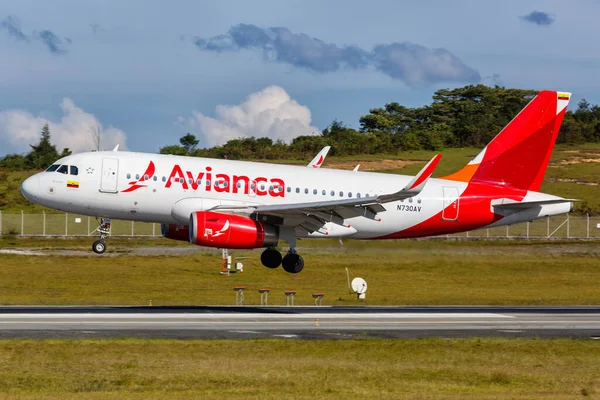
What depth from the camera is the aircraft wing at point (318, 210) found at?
133ft

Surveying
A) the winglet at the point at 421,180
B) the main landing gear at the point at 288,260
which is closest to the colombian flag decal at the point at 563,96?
the winglet at the point at 421,180

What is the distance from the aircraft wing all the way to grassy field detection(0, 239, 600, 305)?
14.2 ft

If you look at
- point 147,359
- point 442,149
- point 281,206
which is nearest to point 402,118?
point 442,149

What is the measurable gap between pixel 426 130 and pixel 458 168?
102 ft

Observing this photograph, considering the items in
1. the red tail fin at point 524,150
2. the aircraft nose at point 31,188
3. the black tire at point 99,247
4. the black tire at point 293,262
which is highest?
the red tail fin at point 524,150

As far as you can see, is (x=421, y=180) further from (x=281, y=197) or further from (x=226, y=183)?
(x=226, y=183)

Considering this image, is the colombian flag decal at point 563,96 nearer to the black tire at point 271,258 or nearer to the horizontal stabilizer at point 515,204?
the horizontal stabilizer at point 515,204

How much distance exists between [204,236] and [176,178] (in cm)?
298

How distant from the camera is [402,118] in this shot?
14562cm

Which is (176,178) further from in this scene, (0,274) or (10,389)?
(0,274)

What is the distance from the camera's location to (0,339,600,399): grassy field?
1024 inches

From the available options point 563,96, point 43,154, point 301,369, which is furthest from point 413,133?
point 301,369

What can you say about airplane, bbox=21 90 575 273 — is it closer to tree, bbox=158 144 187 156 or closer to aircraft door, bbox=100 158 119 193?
aircraft door, bbox=100 158 119 193

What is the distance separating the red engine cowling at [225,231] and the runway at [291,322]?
130 inches
